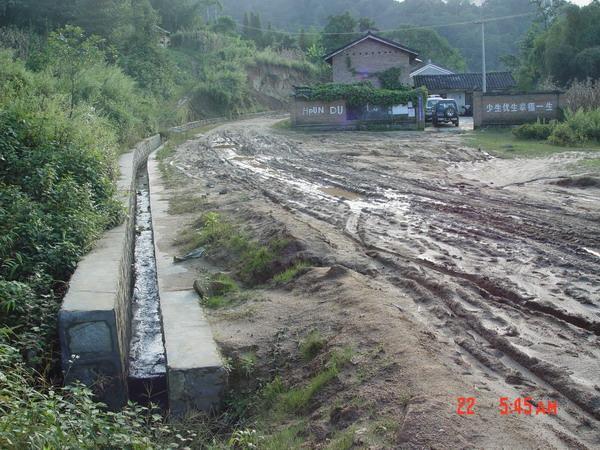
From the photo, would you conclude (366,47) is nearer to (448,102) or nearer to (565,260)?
(448,102)

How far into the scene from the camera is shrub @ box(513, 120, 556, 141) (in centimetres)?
2638

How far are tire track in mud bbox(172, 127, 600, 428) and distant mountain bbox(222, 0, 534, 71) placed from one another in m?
85.9

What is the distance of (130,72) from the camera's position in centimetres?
4328

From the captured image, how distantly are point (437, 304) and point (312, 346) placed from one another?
1521mm

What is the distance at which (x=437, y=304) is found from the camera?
738cm

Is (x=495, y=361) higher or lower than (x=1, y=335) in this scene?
lower

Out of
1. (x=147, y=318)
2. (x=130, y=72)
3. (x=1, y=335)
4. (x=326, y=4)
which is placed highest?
(x=326, y=4)

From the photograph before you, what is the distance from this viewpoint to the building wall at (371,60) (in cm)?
4703

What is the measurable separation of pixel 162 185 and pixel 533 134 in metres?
15.7

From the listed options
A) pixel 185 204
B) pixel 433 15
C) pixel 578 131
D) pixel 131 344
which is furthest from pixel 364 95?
pixel 433 15

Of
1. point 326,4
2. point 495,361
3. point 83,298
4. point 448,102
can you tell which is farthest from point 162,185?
point 326,4

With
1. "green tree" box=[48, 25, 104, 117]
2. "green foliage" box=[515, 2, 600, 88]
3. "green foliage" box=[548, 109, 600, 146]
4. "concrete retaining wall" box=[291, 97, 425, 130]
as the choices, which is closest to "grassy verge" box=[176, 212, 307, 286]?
"green tree" box=[48, 25, 104, 117]

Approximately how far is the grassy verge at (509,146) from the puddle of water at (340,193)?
8.21 meters
